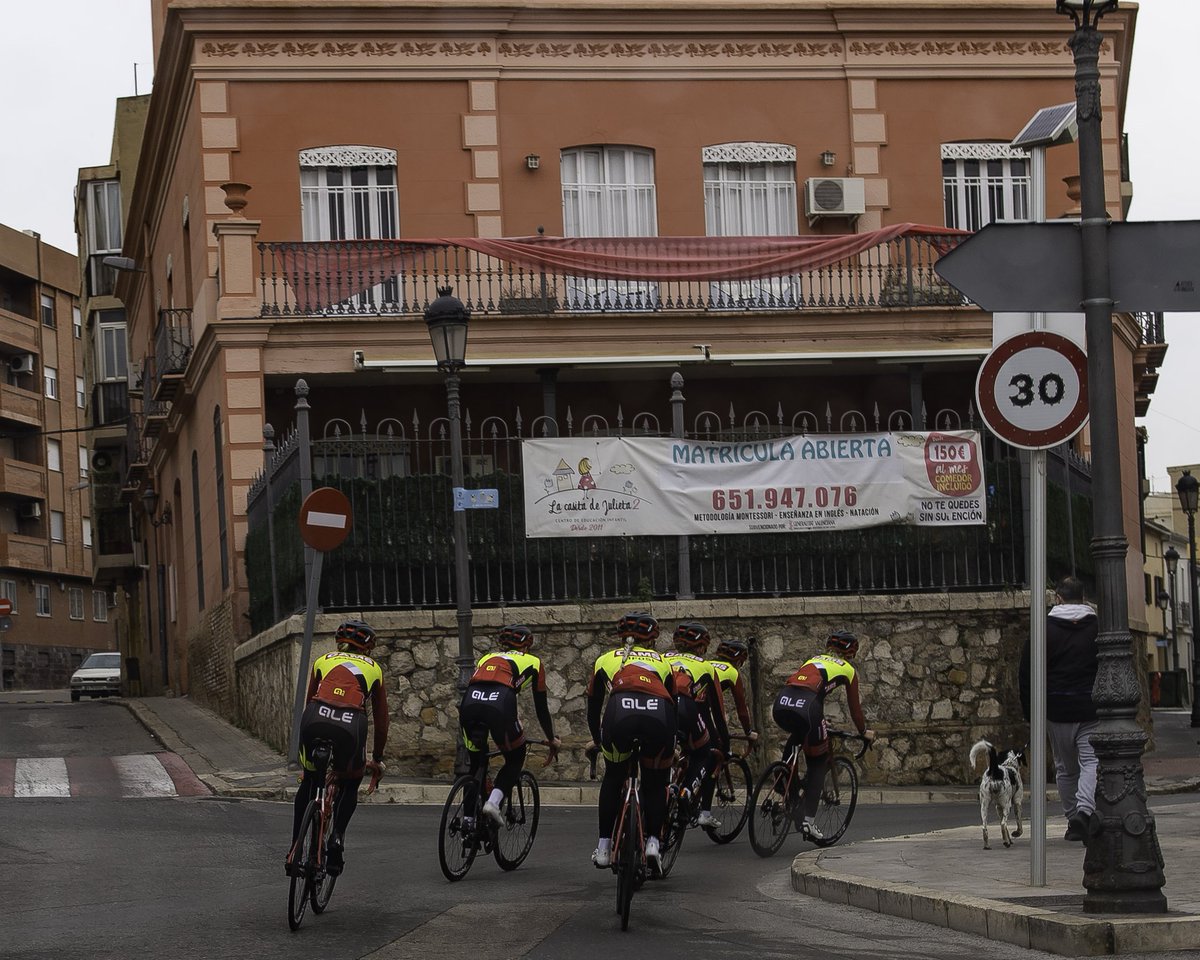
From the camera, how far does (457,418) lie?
17.8m

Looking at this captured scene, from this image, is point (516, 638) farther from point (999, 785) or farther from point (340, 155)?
point (340, 155)

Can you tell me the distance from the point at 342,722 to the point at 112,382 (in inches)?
1737

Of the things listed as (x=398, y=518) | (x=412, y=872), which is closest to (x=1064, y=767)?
(x=412, y=872)

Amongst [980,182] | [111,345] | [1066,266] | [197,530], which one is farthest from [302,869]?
[111,345]

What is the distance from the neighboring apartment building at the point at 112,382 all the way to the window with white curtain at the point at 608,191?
1848 centimetres

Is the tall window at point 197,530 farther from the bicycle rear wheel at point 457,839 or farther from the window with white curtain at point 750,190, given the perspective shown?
the bicycle rear wheel at point 457,839

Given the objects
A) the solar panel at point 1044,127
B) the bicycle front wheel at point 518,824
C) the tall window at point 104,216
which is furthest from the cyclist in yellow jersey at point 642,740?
the tall window at point 104,216

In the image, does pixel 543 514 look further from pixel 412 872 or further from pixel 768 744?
pixel 412 872

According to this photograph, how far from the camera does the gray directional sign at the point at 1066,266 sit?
9.11 meters

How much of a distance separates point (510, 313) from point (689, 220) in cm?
322

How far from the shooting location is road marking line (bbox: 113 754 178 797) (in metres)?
17.7

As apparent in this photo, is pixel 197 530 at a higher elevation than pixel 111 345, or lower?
lower

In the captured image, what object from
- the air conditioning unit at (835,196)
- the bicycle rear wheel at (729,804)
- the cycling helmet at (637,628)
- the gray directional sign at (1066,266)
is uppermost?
the air conditioning unit at (835,196)

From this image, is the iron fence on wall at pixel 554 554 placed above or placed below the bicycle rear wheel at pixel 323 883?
above
